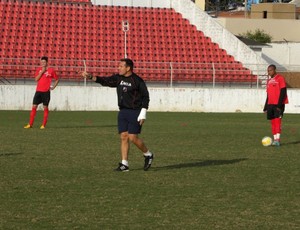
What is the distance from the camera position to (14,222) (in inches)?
346

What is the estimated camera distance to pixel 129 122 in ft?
44.1

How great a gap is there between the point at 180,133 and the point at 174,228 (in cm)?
1428

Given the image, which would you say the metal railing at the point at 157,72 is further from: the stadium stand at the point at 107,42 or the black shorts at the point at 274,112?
the black shorts at the point at 274,112

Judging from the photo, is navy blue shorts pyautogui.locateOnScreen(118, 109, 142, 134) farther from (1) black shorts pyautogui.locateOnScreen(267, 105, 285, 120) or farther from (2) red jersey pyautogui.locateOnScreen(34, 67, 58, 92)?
(2) red jersey pyautogui.locateOnScreen(34, 67, 58, 92)

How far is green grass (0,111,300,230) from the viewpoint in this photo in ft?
29.9

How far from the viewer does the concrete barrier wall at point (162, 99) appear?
36250mm

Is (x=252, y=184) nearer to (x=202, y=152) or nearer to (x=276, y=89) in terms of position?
(x=202, y=152)

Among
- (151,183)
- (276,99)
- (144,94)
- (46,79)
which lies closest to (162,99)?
(46,79)

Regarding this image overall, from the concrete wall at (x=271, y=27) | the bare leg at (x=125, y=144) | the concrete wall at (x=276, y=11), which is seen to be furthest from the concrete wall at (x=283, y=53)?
the bare leg at (x=125, y=144)

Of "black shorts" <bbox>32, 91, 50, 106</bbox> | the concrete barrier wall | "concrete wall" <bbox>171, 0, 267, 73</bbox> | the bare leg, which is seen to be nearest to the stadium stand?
"concrete wall" <bbox>171, 0, 267, 73</bbox>

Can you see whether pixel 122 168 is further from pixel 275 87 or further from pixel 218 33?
pixel 218 33

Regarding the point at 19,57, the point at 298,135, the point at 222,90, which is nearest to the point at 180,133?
the point at 298,135

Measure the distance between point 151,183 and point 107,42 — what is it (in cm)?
3245

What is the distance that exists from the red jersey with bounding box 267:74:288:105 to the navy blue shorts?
702cm
